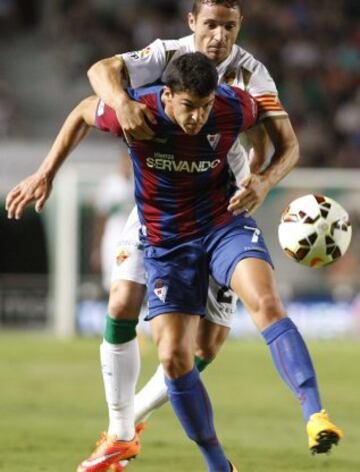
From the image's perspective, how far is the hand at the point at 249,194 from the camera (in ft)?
20.1

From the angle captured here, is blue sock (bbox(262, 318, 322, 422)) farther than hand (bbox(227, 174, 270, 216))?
No

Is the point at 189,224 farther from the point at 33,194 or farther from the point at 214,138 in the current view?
the point at 33,194

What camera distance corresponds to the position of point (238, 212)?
20.6ft

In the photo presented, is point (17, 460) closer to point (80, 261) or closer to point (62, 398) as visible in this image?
point (62, 398)

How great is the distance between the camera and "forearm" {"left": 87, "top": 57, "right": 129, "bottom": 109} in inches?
246

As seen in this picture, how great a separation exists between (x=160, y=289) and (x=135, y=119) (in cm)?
84

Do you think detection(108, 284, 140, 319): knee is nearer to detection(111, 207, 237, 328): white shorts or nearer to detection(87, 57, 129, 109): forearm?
detection(111, 207, 237, 328): white shorts

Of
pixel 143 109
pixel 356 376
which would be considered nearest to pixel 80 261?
pixel 356 376

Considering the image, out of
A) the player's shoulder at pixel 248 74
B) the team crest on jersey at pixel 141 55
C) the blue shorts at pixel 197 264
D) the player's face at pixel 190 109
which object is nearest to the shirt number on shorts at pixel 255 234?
the blue shorts at pixel 197 264

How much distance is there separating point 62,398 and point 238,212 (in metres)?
4.48

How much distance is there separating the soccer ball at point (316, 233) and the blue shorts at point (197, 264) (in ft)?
0.90

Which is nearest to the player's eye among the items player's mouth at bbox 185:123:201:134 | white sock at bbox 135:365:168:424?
player's mouth at bbox 185:123:201:134

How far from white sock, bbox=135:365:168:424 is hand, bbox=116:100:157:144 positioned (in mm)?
1551

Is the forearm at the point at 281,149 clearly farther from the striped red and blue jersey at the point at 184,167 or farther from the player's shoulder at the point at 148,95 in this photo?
the player's shoulder at the point at 148,95
